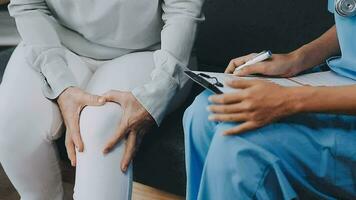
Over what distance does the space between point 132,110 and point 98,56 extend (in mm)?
281

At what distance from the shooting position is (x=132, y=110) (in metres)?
1.01

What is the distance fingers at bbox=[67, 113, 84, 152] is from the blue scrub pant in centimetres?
30

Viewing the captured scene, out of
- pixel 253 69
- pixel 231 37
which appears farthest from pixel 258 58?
pixel 231 37

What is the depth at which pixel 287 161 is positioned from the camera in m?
0.82

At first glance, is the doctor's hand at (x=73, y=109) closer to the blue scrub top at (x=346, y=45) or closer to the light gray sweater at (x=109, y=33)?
the light gray sweater at (x=109, y=33)

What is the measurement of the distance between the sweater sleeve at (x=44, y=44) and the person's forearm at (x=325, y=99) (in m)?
0.56

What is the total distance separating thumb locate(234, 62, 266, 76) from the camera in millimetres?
999

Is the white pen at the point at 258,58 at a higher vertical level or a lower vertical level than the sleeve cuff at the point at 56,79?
lower

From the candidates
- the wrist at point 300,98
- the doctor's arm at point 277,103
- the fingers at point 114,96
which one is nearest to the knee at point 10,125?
the fingers at point 114,96

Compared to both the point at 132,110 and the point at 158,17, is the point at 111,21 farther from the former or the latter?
the point at 132,110

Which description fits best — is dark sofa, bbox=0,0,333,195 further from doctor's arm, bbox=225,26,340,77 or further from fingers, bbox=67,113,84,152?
doctor's arm, bbox=225,26,340,77

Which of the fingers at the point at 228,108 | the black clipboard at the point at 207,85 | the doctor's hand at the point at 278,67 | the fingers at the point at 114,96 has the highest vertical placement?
the black clipboard at the point at 207,85

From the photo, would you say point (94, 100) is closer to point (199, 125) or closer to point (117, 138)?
point (117, 138)

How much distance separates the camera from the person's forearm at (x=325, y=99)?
2.57ft
